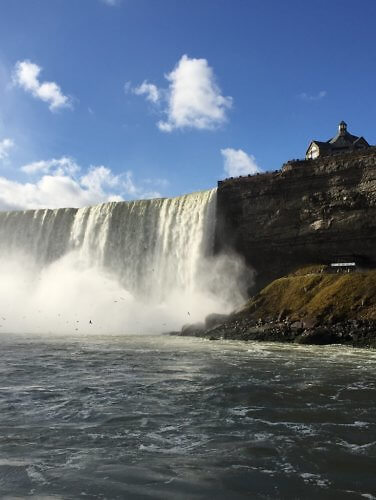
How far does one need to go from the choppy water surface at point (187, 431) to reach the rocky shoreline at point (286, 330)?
38.7ft

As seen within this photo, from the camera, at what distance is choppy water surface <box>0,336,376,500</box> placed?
315 inches

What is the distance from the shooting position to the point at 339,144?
7312 cm

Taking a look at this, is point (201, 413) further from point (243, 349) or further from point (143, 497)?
point (243, 349)

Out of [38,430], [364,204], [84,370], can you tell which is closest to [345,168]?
[364,204]

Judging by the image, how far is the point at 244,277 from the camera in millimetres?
51594

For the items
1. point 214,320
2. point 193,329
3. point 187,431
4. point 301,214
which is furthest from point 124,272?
point 187,431

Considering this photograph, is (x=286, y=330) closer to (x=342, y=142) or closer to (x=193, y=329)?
(x=193, y=329)

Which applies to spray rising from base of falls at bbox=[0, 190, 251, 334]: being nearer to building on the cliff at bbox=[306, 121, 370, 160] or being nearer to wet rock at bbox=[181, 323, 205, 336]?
wet rock at bbox=[181, 323, 205, 336]

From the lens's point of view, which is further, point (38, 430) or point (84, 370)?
point (84, 370)

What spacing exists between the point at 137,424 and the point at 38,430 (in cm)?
209

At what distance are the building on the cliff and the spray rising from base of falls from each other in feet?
82.3

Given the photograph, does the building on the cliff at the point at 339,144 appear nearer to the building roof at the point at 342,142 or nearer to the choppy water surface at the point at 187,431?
the building roof at the point at 342,142

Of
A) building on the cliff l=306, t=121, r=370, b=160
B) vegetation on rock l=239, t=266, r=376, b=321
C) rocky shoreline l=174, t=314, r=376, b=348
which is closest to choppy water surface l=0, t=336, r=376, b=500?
rocky shoreline l=174, t=314, r=376, b=348

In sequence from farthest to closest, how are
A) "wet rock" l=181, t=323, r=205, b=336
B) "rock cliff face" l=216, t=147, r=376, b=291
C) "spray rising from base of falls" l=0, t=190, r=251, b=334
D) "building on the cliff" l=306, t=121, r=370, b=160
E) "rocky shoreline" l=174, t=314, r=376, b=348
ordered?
1. "building on the cliff" l=306, t=121, r=370, b=160
2. "spray rising from base of falls" l=0, t=190, r=251, b=334
3. "rock cliff face" l=216, t=147, r=376, b=291
4. "wet rock" l=181, t=323, r=205, b=336
5. "rocky shoreline" l=174, t=314, r=376, b=348
